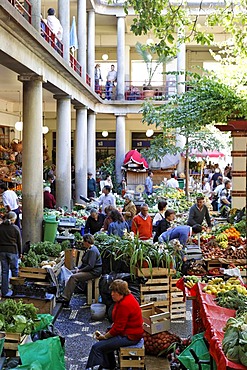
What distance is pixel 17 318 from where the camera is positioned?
7.02 m

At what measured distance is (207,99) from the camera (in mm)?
14164

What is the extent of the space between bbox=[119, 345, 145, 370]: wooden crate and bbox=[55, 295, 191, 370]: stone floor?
119 mm

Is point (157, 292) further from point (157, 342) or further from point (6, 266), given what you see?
point (6, 266)

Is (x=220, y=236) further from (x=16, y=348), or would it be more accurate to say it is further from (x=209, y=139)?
(x=209, y=139)

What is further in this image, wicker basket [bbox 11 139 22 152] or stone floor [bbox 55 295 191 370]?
wicker basket [bbox 11 139 22 152]

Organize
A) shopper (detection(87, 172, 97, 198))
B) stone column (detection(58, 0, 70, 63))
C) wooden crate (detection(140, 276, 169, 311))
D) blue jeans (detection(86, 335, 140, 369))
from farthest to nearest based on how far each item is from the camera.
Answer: shopper (detection(87, 172, 97, 198))
stone column (detection(58, 0, 70, 63))
wooden crate (detection(140, 276, 169, 311))
blue jeans (detection(86, 335, 140, 369))

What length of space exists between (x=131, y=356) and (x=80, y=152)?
1764cm

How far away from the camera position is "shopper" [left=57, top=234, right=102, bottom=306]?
10.2 m

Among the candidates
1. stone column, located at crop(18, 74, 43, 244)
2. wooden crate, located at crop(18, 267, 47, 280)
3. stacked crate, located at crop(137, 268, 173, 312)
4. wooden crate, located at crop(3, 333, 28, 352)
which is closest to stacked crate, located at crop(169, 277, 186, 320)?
stacked crate, located at crop(137, 268, 173, 312)

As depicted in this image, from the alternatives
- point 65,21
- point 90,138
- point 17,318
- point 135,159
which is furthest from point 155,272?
point 90,138

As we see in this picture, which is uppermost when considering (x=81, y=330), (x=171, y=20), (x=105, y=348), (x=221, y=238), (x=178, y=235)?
(x=171, y=20)

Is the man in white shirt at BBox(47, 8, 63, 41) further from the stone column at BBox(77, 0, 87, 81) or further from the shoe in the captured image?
the shoe

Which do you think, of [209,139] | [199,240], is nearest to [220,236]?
[199,240]

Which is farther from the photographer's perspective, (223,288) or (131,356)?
(223,288)
